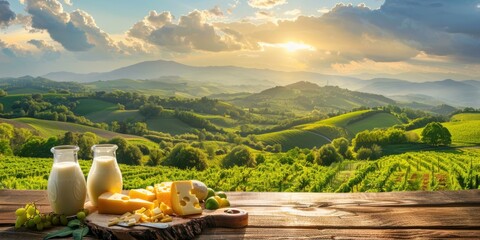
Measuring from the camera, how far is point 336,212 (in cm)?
235

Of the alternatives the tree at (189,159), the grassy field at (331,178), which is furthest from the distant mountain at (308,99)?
the grassy field at (331,178)

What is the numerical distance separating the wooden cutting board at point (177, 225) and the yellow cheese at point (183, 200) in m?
0.04

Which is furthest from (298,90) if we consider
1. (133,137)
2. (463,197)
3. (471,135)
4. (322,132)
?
(463,197)

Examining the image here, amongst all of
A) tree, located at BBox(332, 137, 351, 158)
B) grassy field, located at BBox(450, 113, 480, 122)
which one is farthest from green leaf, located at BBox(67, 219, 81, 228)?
grassy field, located at BBox(450, 113, 480, 122)

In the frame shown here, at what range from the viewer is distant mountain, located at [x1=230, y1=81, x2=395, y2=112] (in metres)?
113

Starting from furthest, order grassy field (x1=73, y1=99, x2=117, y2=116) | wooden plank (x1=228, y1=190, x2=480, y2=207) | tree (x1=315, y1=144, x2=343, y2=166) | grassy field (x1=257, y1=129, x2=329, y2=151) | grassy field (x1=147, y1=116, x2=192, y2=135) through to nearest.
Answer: grassy field (x1=73, y1=99, x2=117, y2=116)
grassy field (x1=147, y1=116, x2=192, y2=135)
grassy field (x1=257, y1=129, x2=329, y2=151)
tree (x1=315, y1=144, x2=343, y2=166)
wooden plank (x1=228, y1=190, x2=480, y2=207)

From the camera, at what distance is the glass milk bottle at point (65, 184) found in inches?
82.8

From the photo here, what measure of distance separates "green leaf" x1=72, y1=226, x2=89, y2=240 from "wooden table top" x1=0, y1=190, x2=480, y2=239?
0.15m

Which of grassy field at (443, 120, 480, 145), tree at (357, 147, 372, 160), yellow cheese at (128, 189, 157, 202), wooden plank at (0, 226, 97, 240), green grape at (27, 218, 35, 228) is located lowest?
tree at (357, 147, 372, 160)

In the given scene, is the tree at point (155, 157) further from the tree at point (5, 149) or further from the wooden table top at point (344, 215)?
the wooden table top at point (344, 215)

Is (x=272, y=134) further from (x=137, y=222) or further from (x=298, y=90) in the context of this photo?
(x=298, y=90)

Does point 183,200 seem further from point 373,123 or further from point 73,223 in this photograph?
point 373,123

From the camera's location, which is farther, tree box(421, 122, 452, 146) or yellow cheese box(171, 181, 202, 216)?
tree box(421, 122, 452, 146)

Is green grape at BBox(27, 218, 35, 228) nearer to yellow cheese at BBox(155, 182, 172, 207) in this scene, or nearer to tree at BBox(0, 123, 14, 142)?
yellow cheese at BBox(155, 182, 172, 207)
